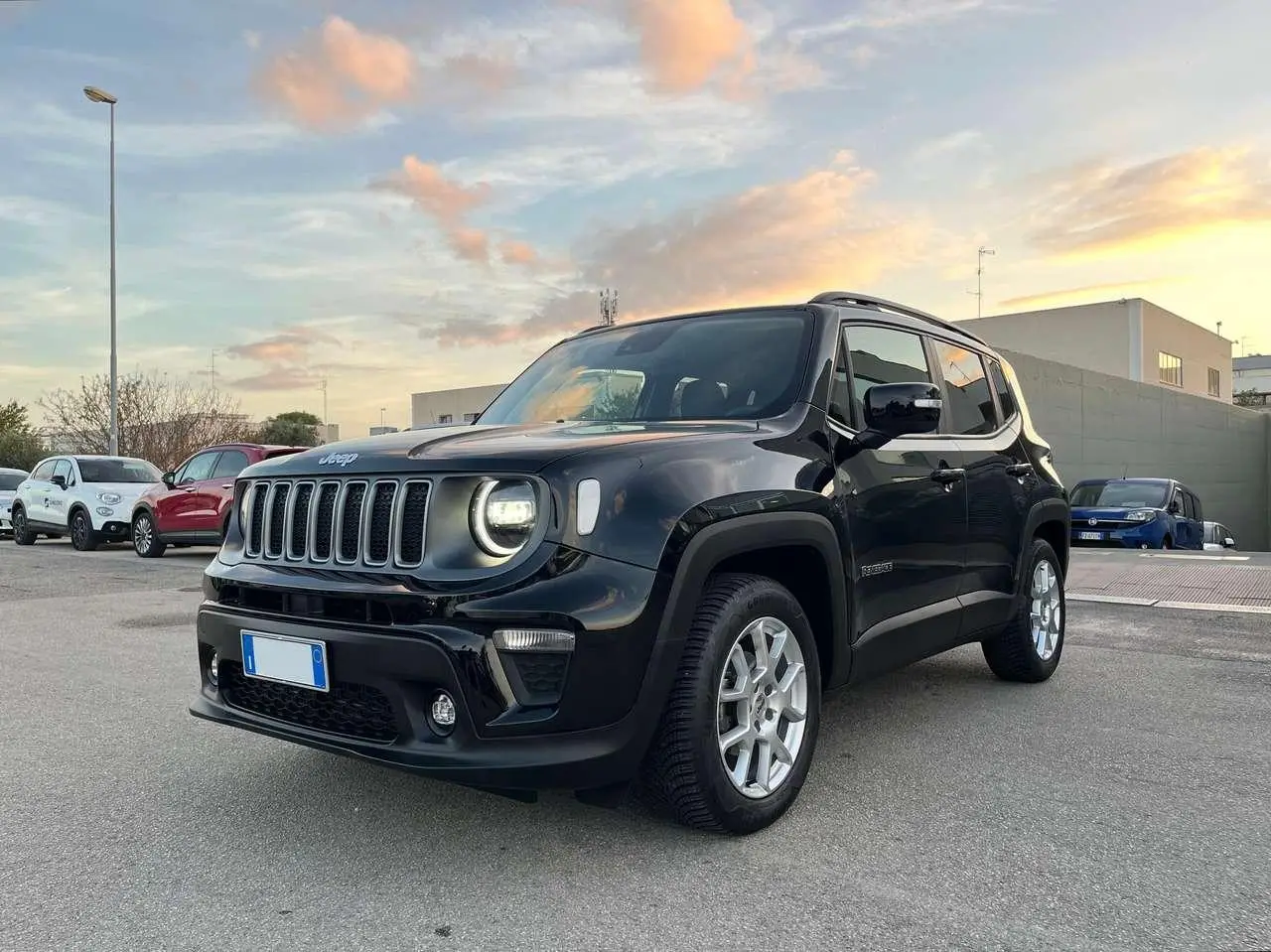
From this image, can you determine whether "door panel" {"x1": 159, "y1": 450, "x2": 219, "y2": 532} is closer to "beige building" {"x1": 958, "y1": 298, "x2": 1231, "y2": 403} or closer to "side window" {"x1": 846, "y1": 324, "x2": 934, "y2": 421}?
"side window" {"x1": 846, "y1": 324, "x2": 934, "y2": 421}

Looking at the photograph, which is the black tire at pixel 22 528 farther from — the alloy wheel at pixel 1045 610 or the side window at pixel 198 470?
the alloy wheel at pixel 1045 610

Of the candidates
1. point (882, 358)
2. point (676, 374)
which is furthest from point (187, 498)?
point (882, 358)

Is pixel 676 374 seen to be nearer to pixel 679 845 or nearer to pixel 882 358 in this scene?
pixel 882 358

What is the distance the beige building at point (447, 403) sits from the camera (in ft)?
161

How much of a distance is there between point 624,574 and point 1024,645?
3.27 m

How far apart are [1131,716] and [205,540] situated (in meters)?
12.2

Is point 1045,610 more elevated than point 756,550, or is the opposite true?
point 756,550

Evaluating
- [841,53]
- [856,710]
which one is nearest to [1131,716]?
[856,710]

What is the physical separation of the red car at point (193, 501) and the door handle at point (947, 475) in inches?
412

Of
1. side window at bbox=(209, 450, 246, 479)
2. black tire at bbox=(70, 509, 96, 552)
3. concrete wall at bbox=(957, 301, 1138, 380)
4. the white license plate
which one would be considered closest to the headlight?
the white license plate

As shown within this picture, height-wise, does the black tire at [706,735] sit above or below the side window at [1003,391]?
below

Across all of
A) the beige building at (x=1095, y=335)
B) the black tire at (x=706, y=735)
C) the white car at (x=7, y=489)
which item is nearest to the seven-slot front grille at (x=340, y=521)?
the black tire at (x=706, y=735)

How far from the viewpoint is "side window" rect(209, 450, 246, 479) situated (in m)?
13.4

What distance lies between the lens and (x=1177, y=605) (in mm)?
8414
